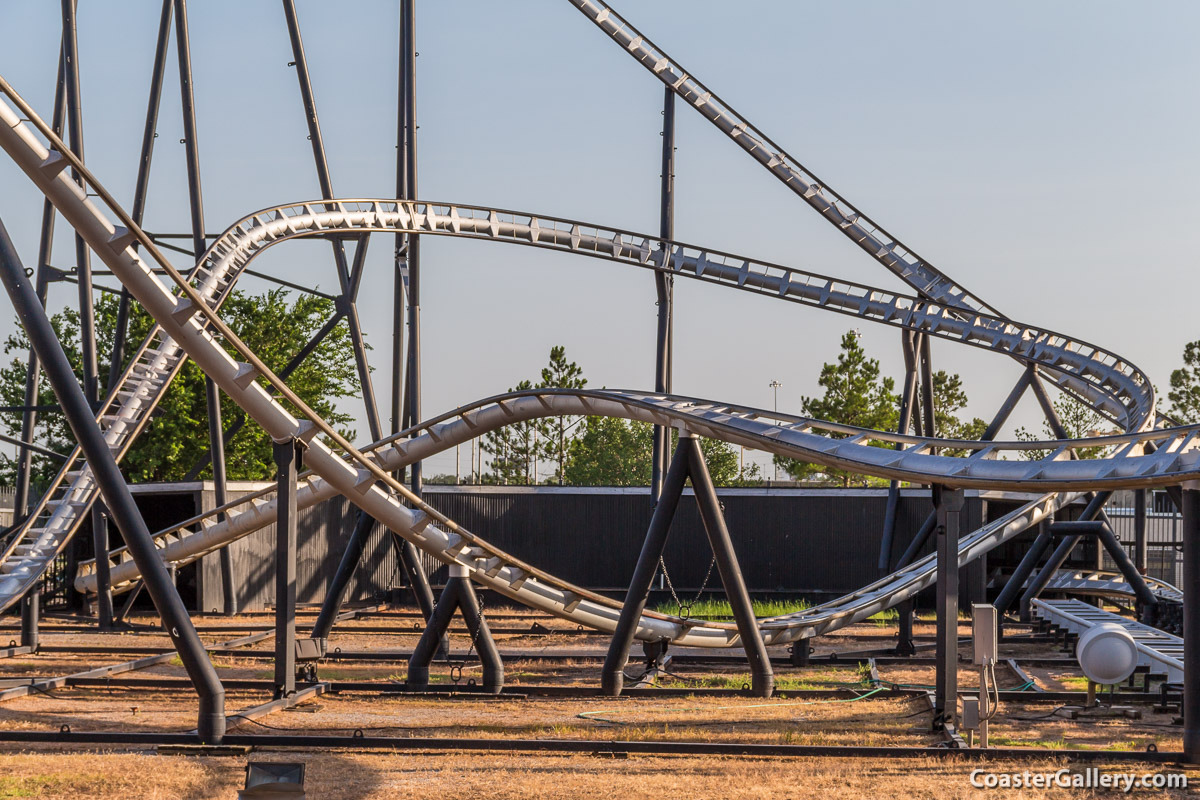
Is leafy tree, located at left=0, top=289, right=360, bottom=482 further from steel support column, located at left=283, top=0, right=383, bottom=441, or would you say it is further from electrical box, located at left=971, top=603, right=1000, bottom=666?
electrical box, located at left=971, top=603, right=1000, bottom=666

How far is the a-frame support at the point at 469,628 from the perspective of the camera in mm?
13383

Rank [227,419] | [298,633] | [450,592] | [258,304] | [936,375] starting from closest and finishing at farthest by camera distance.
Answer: [450,592], [298,633], [227,419], [258,304], [936,375]

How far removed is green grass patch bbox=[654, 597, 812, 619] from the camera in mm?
23625

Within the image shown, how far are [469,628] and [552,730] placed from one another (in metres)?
2.74

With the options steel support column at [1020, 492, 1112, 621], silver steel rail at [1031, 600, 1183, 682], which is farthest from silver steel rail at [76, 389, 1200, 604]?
steel support column at [1020, 492, 1112, 621]

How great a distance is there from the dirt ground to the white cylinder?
→ 52 cm

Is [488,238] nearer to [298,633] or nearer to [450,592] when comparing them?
[298,633]

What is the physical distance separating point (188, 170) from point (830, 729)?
53.9 feet

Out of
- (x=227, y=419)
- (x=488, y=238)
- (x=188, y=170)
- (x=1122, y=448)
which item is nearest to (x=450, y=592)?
(x=1122, y=448)

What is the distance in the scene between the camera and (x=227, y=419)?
45.6 meters

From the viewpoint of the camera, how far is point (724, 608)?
24641 millimetres

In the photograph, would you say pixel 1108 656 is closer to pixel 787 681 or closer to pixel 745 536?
pixel 787 681

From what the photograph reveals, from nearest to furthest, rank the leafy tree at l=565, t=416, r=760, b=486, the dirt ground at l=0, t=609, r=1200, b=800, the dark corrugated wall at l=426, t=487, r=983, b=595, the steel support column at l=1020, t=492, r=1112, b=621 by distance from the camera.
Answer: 1. the dirt ground at l=0, t=609, r=1200, b=800
2. the steel support column at l=1020, t=492, r=1112, b=621
3. the dark corrugated wall at l=426, t=487, r=983, b=595
4. the leafy tree at l=565, t=416, r=760, b=486

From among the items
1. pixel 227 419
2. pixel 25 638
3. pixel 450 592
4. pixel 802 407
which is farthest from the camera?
pixel 802 407
